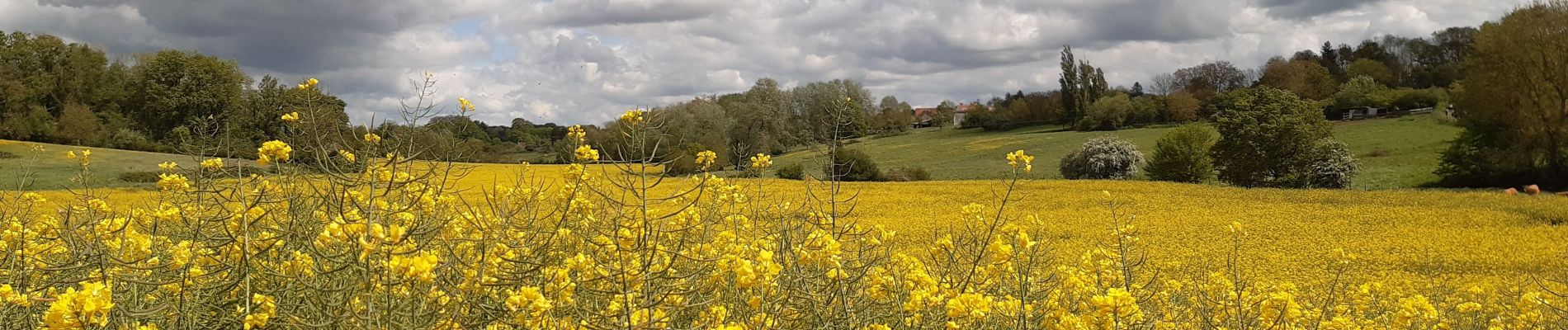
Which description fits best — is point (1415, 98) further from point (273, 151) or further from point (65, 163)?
point (65, 163)

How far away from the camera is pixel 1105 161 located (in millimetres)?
26859

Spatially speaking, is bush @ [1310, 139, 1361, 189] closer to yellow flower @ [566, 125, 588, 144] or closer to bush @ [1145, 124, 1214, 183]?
bush @ [1145, 124, 1214, 183]

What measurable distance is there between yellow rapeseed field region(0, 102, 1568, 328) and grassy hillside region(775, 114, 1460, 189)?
15854 mm

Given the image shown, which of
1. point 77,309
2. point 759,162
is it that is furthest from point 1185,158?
point 77,309

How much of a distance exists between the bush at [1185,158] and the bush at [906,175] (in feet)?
22.0

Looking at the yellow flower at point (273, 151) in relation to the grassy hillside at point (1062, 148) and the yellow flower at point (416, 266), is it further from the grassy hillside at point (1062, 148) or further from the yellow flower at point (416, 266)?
the grassy hillside at point (1062, 148)

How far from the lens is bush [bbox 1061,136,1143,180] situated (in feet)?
87.8

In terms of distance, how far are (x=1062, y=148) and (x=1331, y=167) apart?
24.0 meters

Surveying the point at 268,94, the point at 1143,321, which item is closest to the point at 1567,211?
the point at 1143,321

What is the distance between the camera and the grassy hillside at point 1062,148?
29.8 meters

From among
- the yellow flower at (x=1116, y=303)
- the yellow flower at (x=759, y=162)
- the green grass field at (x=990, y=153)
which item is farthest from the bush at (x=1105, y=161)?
the yellow flower at (x=1116, y=303)

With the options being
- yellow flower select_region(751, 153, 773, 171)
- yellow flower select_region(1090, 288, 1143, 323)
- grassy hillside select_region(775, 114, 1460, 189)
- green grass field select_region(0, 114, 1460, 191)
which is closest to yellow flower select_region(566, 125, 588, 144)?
yellow flower select_region(751, 153, 773, 171)

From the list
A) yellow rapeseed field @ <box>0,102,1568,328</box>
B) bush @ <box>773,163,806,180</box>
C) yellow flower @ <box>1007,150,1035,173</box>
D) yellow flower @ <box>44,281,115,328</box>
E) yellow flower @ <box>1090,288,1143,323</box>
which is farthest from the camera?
bush @ <box>773,163,806,180</box>

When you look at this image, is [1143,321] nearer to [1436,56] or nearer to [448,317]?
[448,317]
